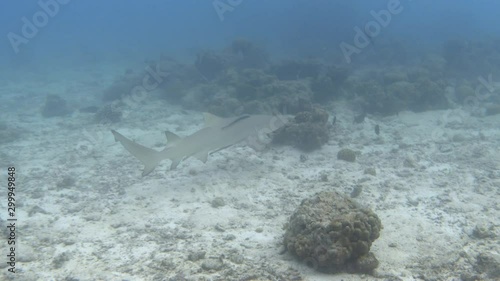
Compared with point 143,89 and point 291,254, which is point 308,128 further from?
point 143,89

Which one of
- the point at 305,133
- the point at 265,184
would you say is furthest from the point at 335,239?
the point at 305,133

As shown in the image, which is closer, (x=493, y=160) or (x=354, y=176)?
(x=354, y=176)

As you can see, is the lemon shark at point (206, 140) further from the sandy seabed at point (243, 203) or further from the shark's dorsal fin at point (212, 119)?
the sandy seabed at point (243, 203)

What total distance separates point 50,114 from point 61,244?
1290 centimetres

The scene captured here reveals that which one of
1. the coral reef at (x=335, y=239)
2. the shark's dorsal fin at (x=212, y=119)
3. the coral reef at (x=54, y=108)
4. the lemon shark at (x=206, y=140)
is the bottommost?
the coral reef at (x=335, y=239)

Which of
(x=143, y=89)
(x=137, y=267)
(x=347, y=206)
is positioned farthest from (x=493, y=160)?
(x=143, y=89)

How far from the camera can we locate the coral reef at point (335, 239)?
4.55 m

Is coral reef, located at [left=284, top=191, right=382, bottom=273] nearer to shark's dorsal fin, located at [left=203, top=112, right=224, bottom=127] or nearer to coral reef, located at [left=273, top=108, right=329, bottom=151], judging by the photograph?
shark's dorsal fin, located at [left=203, top=112, right=224, bottom=127]

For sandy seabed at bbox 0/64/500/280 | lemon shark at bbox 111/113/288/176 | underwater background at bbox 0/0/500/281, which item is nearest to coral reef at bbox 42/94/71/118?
underwater background at bbox 0/0/500/281

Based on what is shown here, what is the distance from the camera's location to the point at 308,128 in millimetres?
10461

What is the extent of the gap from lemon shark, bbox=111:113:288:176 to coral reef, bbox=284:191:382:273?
3186 mm

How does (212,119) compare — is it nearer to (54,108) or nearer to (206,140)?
(206,140)

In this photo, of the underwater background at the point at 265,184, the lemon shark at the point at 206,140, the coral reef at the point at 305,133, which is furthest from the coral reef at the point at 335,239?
the coral reef at the point at 305,133

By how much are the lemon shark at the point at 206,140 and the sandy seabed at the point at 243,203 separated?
947 millimetres
